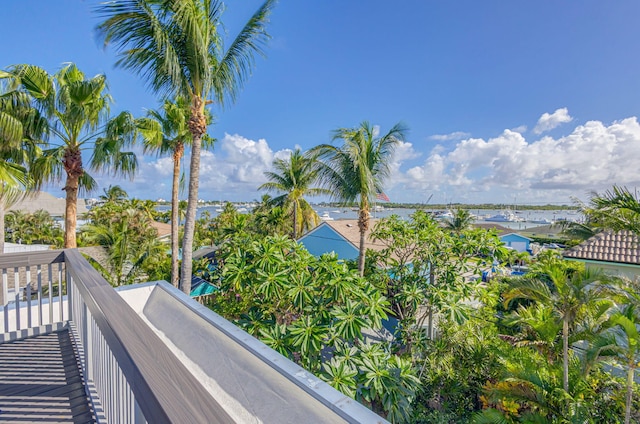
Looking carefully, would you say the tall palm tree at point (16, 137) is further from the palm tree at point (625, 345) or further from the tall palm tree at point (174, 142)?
the palm tree at point (625, 345)

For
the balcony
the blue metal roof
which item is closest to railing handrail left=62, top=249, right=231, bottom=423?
the balcony

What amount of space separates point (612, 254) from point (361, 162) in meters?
7.08

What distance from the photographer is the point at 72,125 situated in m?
7.33

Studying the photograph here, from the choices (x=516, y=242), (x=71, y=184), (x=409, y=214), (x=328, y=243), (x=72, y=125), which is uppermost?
(x=72, y=125)

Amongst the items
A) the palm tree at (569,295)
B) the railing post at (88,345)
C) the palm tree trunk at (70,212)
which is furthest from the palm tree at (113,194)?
the palm tree at (569,295)

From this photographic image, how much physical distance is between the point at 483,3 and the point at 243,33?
7745 millimetres

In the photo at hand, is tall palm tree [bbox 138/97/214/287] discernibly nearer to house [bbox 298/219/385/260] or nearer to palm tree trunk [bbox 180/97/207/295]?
palm tree trunk [bbox 180/97/207/295]

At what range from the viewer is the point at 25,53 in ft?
24.5

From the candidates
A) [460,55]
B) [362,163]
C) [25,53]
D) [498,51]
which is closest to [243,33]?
[362,163]

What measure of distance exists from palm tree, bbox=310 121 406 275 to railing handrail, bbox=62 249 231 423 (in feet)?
27.1

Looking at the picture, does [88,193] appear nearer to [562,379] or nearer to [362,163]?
[362,163]

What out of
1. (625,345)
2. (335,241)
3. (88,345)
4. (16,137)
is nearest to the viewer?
(88,345)

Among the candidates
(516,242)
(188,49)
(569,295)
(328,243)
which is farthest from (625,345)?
(516,242)

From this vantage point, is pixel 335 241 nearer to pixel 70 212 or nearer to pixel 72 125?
pixel 70 212
